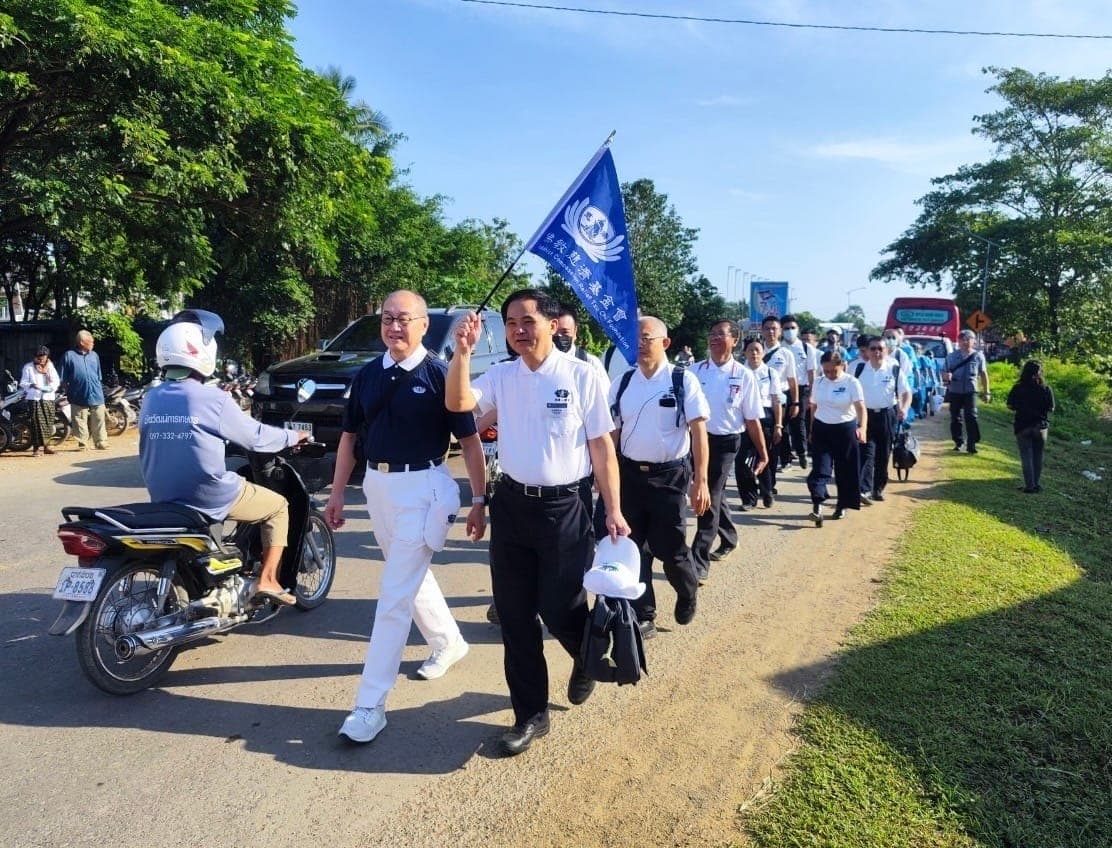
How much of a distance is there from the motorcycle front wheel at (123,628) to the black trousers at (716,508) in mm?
3401

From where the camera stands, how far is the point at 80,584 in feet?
11.8

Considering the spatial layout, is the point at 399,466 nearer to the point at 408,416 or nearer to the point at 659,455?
the point at 408,416

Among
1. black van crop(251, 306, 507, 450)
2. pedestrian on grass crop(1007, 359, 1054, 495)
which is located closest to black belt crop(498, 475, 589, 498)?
black van crop(251, 306, 507, 450)

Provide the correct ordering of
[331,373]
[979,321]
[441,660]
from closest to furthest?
1. [441,660]
2. [331,373]
3. [979,321]

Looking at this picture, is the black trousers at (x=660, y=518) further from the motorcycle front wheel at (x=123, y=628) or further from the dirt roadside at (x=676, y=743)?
the motorcycle front wheel at (x=123, y=628)

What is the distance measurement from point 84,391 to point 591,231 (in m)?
10.3

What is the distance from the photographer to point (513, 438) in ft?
11.3

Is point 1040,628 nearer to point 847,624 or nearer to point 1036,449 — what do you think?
point 847,624

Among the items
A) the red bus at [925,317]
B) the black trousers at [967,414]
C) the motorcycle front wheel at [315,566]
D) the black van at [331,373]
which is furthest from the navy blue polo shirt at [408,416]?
the red bus at [925,317]

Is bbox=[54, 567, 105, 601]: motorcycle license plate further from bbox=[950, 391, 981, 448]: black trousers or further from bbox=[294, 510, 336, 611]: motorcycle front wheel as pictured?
bbox=[950, 391, 981, 448]: black trousers

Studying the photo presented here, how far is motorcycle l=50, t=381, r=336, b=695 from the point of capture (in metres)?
3.63

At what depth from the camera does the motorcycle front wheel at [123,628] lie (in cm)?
364

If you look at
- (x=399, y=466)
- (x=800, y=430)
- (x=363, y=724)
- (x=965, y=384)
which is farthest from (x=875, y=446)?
(x=363, y=724)

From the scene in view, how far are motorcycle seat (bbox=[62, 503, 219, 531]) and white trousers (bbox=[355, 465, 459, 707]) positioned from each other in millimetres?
1005
